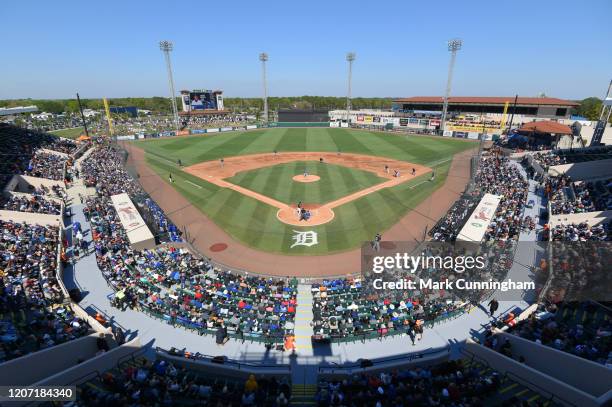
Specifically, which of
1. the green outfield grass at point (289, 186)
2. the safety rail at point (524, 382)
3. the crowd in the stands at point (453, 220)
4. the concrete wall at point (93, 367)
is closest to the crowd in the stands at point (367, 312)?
the safety rail at point (524, 382)

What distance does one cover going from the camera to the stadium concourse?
10648 mm

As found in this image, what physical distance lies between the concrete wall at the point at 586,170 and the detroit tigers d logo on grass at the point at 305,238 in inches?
1127

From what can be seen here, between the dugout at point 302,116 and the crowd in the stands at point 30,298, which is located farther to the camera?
the dugout at point 302,116

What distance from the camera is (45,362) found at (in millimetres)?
11609

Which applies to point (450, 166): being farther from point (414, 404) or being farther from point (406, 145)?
point (414, 404)

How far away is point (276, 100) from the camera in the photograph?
519ft

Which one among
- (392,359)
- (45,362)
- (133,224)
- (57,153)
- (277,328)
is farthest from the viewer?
(57,153)

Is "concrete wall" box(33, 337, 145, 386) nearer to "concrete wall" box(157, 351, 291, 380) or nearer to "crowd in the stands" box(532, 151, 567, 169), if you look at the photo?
"concrete wall" box(157, 351, 291, 380)

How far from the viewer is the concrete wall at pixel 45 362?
1056cm

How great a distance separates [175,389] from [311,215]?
19.1 meters

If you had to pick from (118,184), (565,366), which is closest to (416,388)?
(565,366)

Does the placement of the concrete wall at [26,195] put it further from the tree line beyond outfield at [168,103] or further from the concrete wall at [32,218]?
the tree line beyond outfield at [168,103]

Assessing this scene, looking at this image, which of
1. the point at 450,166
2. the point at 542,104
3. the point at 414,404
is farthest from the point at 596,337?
the point at 542,104

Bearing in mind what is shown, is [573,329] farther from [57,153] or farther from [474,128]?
[474,128]
